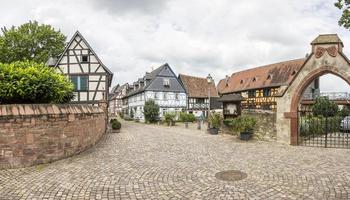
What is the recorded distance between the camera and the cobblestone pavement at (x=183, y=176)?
661cm

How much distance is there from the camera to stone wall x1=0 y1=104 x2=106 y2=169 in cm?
873

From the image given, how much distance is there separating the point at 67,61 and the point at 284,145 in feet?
74.3

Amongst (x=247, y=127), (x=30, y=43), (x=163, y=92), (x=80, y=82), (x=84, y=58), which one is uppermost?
(x=30, y=43)

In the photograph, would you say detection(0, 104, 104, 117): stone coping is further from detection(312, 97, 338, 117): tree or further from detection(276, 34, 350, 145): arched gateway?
detection(312, 97, 338, 117): tree

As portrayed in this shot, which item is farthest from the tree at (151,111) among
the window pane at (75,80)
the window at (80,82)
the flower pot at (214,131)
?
the flower pot at (214,131)

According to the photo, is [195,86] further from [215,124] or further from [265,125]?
[265,125]

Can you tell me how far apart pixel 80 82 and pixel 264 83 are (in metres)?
30.5

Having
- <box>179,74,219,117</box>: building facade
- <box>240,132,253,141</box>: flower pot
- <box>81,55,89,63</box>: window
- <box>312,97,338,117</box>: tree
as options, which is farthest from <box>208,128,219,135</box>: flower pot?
<box>179,74,219,117</box>: building facade

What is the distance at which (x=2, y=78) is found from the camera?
31.9 feet

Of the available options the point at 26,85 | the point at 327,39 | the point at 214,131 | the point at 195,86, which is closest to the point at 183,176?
the point at 26,85

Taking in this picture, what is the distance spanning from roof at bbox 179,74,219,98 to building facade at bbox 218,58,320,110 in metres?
5.83

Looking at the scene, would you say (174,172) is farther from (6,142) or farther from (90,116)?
(90,116)

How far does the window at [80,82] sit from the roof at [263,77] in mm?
27621

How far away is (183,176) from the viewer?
321 inches
